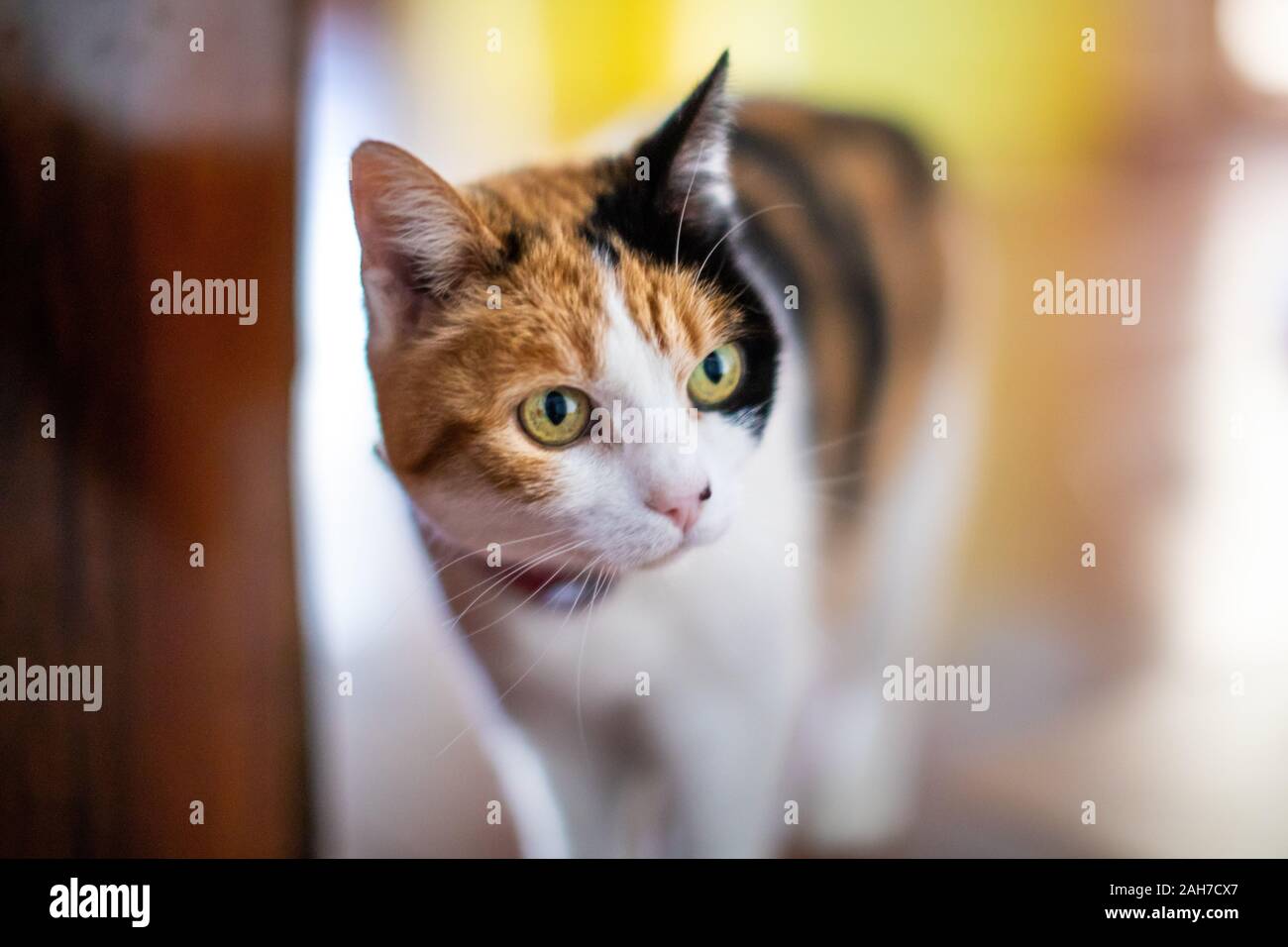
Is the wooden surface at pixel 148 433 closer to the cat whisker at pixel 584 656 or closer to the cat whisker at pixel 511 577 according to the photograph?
the cat whisker at pixel 511 577

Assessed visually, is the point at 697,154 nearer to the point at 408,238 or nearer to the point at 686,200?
the point at 686,200

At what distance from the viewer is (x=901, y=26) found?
1088 millimetres

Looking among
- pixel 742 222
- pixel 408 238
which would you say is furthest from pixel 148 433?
pixel 742 222

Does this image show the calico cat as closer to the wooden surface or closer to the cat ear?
the cat ear

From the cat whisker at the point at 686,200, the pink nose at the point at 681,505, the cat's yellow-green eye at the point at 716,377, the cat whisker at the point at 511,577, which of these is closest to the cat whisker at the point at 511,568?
the cat whisker at the point at 511,577

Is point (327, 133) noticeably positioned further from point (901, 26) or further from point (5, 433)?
point (901, 26)

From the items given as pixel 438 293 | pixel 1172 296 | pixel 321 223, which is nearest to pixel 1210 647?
pixel 1172 296

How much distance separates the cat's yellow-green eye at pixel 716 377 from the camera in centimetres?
99

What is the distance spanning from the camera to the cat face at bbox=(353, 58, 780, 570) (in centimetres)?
95

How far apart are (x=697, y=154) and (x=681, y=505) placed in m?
0.40

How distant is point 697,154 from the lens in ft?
3.30

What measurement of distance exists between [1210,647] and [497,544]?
91cm

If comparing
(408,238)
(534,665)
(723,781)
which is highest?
(408,238)

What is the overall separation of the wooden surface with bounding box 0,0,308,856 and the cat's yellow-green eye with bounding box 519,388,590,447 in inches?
13.7
